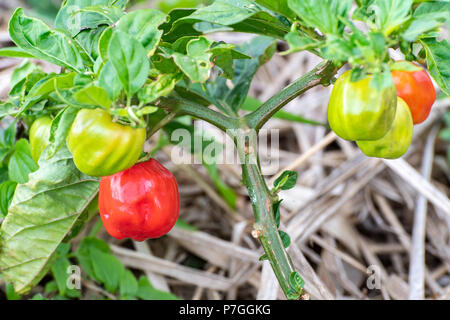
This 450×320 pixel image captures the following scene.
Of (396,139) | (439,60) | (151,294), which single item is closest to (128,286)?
(151,294)

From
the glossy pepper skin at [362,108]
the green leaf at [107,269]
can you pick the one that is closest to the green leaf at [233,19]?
the glossy pepper skin at [362,108]

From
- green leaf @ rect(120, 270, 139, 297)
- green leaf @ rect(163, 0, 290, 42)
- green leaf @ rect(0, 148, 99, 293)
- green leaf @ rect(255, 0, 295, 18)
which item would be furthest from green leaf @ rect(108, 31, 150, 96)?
green leaf @ rect(120, 270, 139, 297)

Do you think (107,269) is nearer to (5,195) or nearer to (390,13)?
(5,195)

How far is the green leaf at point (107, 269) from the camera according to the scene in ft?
4.17

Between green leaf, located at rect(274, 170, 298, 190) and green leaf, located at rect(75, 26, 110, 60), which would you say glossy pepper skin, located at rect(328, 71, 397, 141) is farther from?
green leaf, located at rect(75, 26, 110, 60)

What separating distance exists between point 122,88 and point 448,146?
5.62ft

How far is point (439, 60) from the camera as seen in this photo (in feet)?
2.79

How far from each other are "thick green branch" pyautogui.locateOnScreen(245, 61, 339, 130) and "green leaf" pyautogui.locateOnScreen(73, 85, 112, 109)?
31cm

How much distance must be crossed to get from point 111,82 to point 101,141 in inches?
3.8

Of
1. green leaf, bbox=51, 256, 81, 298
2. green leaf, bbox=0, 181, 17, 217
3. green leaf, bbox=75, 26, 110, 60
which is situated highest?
green leaf, bbox=75, 26, 110, 60

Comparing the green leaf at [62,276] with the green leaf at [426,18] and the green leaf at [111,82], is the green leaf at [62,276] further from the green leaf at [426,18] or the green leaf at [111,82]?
the green leaf at [426,18]

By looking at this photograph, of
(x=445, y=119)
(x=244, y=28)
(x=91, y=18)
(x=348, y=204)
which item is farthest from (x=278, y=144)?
(x=91, y=18)

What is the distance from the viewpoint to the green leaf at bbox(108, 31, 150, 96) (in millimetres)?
719

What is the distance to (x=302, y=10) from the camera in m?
0.76
